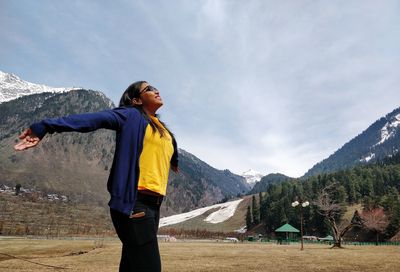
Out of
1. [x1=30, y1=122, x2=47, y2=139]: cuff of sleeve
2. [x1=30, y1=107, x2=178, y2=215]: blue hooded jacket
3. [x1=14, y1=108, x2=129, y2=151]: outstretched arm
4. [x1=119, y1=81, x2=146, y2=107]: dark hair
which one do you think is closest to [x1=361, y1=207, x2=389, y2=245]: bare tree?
[x1=119, y1=81, x2=146, y2=107]: dark hair

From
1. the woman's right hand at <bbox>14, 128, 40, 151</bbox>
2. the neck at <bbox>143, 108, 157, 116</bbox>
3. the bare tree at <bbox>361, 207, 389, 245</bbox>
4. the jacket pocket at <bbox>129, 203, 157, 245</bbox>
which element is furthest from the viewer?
the bare tree at <bbox>361, 207, 389, 245</bbox>

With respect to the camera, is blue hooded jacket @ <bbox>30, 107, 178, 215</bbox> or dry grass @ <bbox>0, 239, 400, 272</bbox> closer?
blue hooded jacket @ <bbox>30, 107, 178, 215</bbox>

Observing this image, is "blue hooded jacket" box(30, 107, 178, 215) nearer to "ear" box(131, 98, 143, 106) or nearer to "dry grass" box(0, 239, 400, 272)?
"ear" box(131, 98, 143, 106)

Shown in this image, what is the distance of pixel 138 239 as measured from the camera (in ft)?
11.6

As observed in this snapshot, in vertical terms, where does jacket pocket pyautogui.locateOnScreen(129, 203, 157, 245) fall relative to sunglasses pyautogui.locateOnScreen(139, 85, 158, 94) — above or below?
below

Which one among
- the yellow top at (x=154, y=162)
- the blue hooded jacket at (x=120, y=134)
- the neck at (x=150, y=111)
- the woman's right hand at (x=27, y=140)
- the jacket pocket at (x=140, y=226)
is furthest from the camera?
the neck at (x=150, y=111)

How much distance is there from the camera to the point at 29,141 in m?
3.27

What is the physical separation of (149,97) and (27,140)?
1.48 meters

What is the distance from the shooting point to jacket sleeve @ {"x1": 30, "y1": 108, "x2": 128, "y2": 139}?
3.32 metres

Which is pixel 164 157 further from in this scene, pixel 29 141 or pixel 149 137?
pixel 29 141

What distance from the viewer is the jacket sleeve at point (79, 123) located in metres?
3.32

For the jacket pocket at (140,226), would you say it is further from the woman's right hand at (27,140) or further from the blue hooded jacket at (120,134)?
the woman's right hand at (27,140)

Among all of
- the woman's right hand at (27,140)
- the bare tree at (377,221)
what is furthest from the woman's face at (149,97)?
the bare tree at (377,221)

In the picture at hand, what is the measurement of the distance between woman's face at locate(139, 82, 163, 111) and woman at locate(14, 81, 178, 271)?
0.40ft
